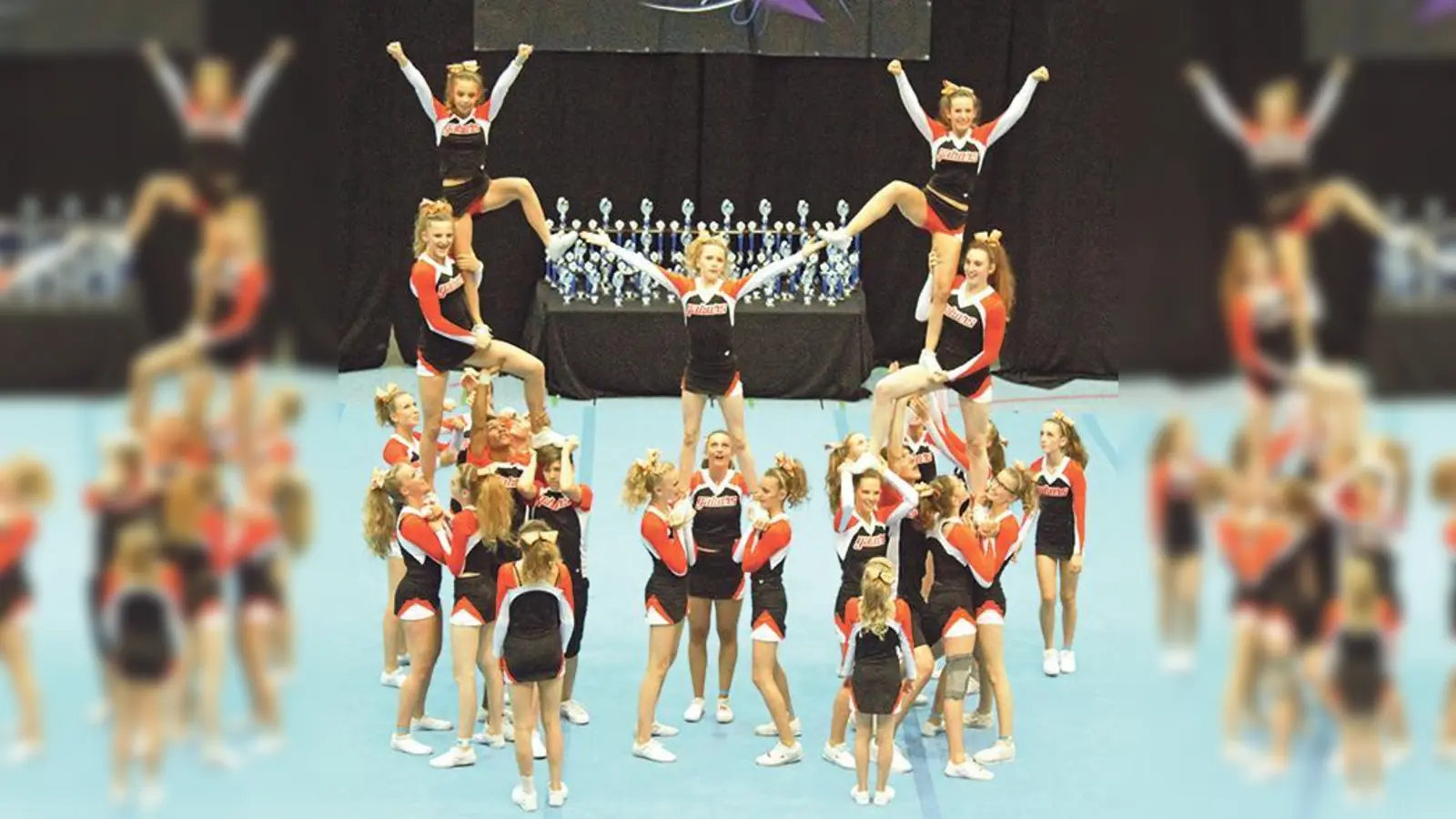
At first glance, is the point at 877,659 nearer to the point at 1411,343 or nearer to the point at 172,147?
the point at 1411,343

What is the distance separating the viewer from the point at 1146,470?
86.1 inches

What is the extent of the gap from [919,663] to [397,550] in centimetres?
352

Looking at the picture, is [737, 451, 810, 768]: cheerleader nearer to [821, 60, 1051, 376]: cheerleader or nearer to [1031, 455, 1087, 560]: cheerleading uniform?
[821, 60, 1051, 376]: cheerleader

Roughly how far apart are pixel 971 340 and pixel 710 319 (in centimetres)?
185

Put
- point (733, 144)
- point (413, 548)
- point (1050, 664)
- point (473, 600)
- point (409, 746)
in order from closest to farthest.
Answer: point (473, 600), point (413, 548), point (409, 746), point (1050, 664), point (733, 144)

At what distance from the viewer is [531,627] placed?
30.4 ft

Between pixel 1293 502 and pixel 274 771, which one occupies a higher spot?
pixel 1293 502

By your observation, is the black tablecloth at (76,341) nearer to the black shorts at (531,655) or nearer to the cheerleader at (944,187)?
the black shorts at (531,655)

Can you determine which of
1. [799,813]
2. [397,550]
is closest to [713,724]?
[799,813]

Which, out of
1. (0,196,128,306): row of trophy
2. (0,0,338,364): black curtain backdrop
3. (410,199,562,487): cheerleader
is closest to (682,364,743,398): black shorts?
(410,199,562,487): cheerleader

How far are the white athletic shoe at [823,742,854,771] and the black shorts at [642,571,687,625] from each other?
4.34ft

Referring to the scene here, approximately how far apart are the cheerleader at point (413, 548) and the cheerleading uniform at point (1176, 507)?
8211mm

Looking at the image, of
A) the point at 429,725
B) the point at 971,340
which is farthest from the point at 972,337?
the point at 429,725

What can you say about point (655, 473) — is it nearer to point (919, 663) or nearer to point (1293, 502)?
point (919, 663)
